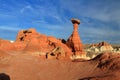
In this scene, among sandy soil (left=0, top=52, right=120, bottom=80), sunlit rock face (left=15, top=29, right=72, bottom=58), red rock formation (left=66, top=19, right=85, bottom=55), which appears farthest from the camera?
red rock formation (left=66, top=19, right=85, bottom=55)

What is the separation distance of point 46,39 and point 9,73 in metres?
19.5

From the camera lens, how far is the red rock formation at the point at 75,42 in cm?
4972

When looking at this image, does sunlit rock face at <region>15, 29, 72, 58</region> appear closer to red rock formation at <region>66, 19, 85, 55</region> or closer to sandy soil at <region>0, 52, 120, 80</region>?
red rock formation at <region>66, 19, 85, 55</region>

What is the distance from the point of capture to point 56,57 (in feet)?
119

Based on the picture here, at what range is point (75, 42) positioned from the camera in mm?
50406

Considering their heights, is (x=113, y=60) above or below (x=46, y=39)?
below

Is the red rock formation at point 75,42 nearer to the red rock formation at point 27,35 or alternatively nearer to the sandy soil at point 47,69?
the red rock formation at point 27,35

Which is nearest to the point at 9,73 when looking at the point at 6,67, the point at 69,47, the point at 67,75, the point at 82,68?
the point at 6,67

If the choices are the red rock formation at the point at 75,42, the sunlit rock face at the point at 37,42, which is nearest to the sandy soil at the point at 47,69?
the sunlit rock face at the point at 37,42

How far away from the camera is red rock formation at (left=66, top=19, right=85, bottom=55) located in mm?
49719

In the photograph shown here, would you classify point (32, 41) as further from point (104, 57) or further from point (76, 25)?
point (104, 57)

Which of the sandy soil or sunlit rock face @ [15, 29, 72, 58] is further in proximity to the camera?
sunlit rock face @ [15, 29, 72, 58]

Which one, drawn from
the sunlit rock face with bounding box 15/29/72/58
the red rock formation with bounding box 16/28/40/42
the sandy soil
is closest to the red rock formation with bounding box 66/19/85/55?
the sunlit rock face with bounding box 15/29/72/58

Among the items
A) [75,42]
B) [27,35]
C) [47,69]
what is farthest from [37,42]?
[47,69]
